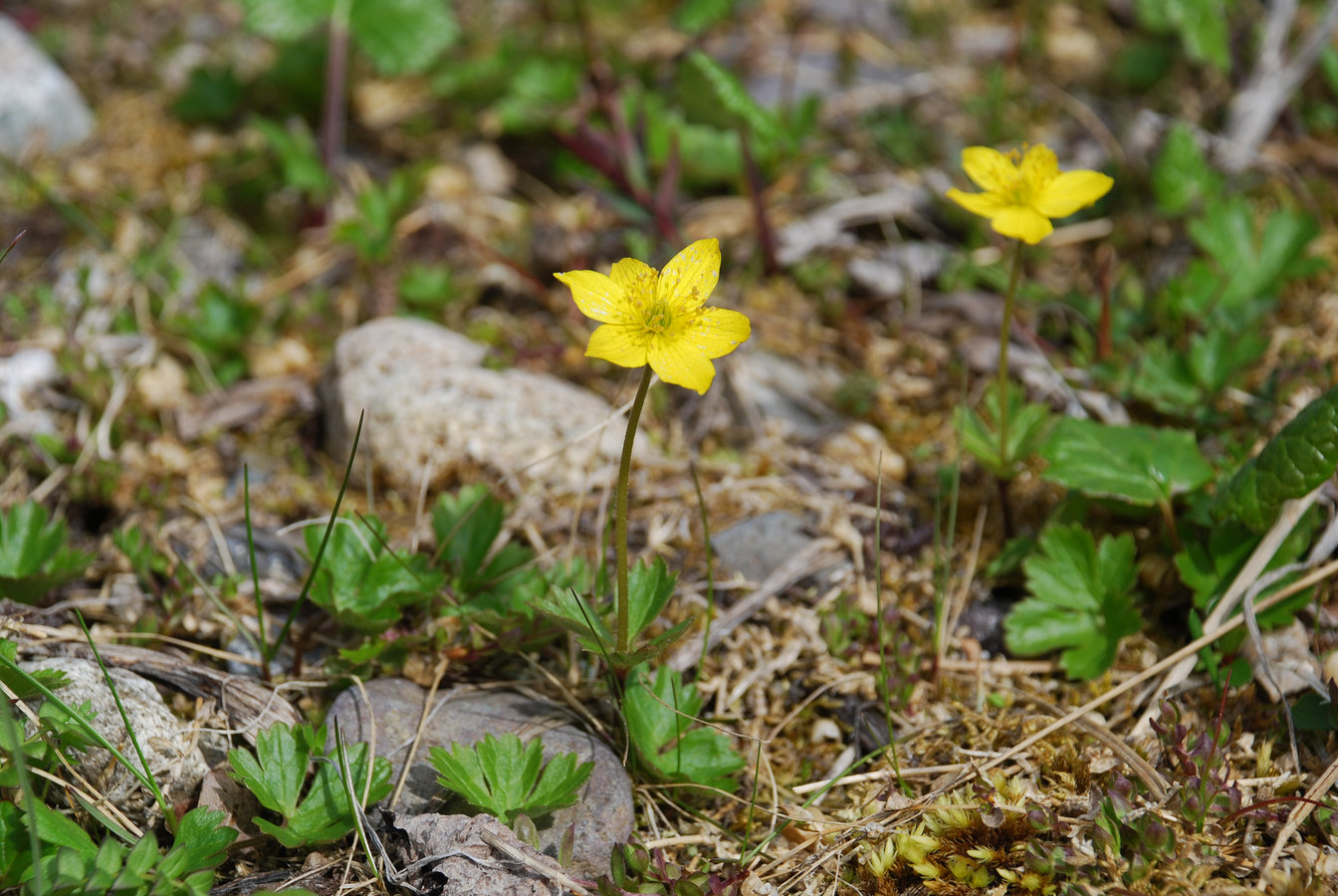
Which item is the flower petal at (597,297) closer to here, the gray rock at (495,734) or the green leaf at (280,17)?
the gray rock at (495,734)

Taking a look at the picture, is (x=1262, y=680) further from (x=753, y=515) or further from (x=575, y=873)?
(x=575, y=873)

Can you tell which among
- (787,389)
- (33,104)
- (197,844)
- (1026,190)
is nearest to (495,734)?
(197,844)

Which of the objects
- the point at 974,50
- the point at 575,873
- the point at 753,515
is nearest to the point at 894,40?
the point at 974,50

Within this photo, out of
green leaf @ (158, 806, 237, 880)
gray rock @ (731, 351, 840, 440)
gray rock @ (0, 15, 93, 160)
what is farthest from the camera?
gray rock @ (0, 15, 93, 160)

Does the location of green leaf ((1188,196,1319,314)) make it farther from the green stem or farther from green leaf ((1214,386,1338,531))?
the green stem

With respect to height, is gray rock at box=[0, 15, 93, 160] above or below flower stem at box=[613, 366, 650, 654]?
above

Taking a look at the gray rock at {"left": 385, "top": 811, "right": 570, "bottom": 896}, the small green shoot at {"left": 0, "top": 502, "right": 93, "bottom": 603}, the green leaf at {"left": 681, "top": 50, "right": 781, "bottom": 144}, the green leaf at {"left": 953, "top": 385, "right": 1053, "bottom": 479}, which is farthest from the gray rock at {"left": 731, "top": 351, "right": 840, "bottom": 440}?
the small green shoot at {"left": 0, "top": 502, "right": 93, "bottom": 603}
